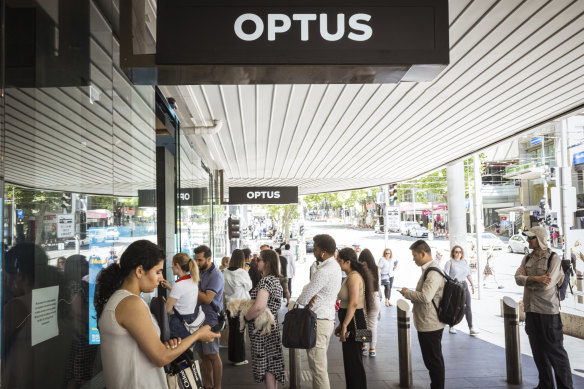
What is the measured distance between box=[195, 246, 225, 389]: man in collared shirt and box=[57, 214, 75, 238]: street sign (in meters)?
3.22

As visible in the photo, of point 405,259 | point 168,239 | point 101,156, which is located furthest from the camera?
point 405,259

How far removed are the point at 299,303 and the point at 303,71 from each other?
281 cm

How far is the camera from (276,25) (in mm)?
2867

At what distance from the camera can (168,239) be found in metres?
7.06

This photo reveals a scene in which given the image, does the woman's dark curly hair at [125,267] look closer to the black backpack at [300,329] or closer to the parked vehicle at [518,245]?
the black backpack at [300,329]

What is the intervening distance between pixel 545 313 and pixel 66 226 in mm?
5263

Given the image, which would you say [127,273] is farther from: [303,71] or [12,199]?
[303,71]

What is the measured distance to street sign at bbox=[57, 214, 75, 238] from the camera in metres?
2.58

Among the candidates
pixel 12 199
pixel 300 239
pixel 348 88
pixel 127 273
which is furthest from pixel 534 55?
pixel 300 239

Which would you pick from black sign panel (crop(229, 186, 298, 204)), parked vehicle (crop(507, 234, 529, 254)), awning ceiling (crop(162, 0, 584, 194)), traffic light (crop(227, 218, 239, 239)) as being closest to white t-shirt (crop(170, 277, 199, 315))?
awning ceiling (crop(162, 0, 584, 194))

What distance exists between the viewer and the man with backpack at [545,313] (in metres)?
5.56

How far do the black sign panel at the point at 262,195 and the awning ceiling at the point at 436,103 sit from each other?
2.84m

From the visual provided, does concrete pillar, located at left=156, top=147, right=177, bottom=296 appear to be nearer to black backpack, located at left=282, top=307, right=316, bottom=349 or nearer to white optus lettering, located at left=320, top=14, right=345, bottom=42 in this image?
black backpack, located at left=282, top=307, right=316, bottom=349

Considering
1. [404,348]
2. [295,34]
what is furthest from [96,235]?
[404,348]
